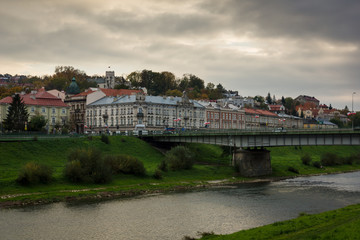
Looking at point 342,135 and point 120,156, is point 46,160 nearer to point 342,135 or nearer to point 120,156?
point 120,156

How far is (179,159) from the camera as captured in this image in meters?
88.2

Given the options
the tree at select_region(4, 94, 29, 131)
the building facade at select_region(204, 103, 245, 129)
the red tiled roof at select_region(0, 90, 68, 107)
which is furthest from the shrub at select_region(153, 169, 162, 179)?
the building facade at select_region(204, 103, 245, 129)

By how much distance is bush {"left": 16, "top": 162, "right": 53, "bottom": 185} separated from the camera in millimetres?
62500

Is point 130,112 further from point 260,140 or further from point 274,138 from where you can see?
point 274,138

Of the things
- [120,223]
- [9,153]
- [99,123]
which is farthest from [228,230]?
[99,123]

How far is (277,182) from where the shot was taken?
86.5 meters

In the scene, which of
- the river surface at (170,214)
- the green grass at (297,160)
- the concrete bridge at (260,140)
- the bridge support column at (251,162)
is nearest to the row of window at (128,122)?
the green grass at (297,160)

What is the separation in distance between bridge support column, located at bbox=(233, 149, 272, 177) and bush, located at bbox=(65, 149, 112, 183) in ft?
99.7

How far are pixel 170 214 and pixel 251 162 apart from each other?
140ft

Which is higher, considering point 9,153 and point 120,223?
point 9,153

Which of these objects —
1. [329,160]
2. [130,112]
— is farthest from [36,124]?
[329,160]

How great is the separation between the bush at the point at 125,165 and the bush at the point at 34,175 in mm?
12775

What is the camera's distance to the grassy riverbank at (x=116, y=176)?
62.0m

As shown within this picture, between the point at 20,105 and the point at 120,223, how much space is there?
7341 cm
